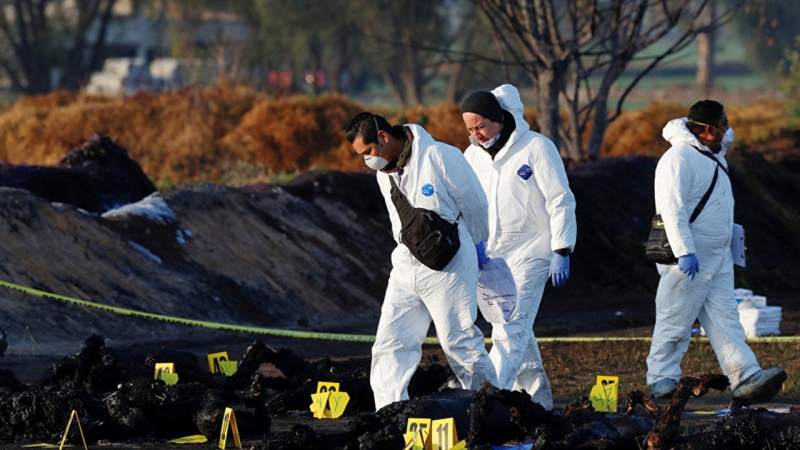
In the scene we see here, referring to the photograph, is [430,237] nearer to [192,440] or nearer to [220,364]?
[192,440]

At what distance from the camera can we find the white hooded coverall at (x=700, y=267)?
10.0 metres

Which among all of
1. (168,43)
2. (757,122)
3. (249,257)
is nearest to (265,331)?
(249,257)

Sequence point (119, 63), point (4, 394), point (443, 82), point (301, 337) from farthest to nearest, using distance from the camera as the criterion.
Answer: point (443, 82)
point (119, 63)
point (301, 337)
point (4, 394)

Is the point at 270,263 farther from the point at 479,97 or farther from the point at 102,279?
the point at 479,97

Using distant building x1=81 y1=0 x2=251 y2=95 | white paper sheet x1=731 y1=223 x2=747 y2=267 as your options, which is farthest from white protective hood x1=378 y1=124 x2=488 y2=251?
distant building x1=81 y1=0 x2=251 y2=95

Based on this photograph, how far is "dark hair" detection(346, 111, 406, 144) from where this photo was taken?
8.09 metres

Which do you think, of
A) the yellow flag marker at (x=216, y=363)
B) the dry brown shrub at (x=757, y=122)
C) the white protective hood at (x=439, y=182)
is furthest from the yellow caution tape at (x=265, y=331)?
the dry brown shrub at (x=757, y=122)

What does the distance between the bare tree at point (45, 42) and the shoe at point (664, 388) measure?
45.3 metres

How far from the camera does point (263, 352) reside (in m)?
10.2

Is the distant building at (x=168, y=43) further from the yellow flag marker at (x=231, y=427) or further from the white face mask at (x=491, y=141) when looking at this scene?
the yellow flag marker at (x=231, y=427)

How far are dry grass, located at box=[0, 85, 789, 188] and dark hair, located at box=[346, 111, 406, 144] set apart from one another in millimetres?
19717

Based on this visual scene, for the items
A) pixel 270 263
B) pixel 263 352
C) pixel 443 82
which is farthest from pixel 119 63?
pixel 263 352

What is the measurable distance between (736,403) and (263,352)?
3.23m

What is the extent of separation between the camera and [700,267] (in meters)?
10.2
